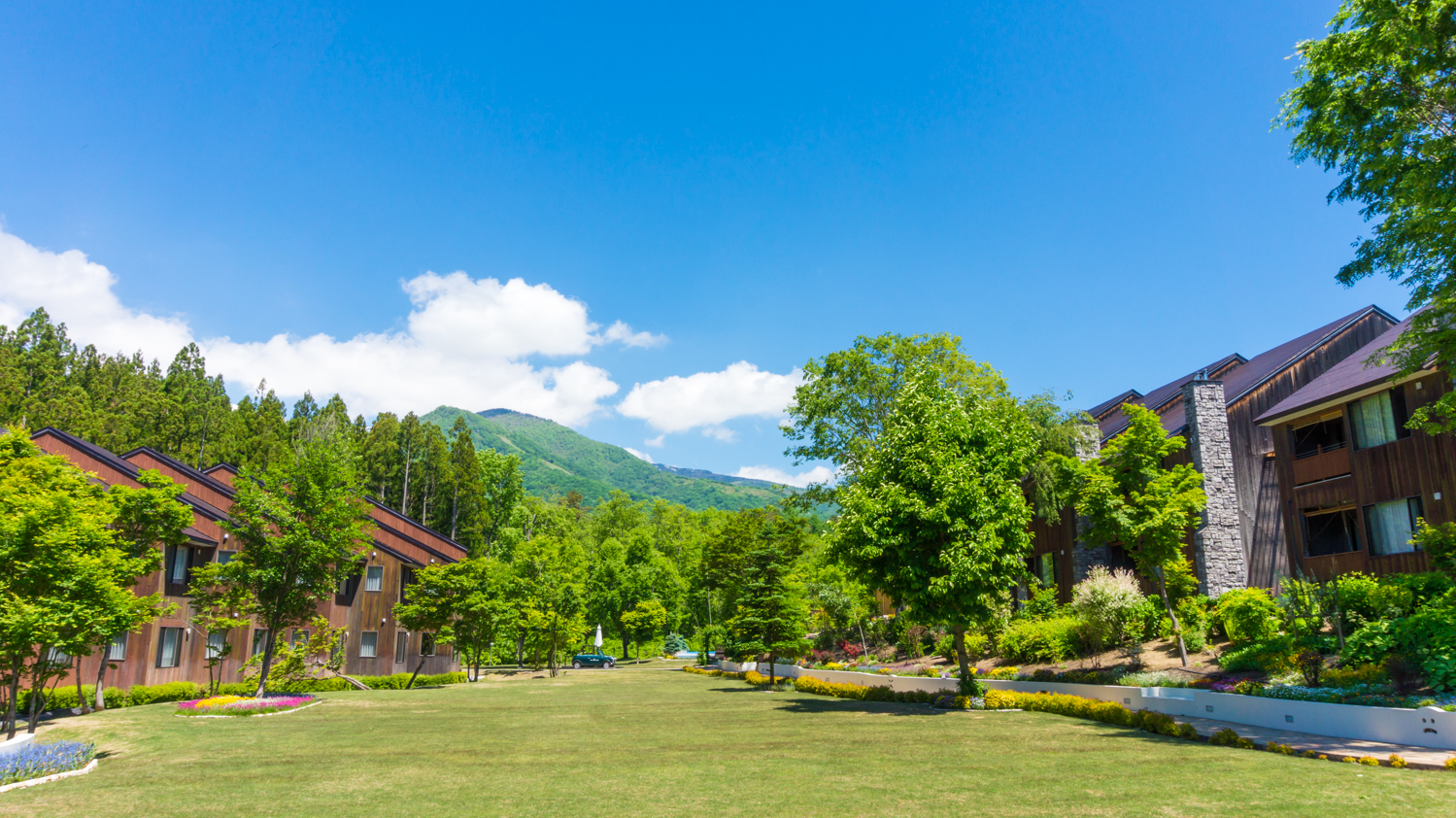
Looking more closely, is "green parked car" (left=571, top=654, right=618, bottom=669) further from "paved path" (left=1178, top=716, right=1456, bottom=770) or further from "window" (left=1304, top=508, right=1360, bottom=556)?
"paved path" (left=1178, top=716, right=1456, bottom=770)

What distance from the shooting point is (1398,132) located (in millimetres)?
15805

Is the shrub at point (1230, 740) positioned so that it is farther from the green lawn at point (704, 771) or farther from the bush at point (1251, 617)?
the bush at point (1251, 617)

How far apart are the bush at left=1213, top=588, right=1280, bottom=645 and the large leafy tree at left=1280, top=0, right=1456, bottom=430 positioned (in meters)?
6.31

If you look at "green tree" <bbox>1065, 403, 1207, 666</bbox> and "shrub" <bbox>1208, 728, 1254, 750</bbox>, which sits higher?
"green tree" <bbox>1065, 403, 1207, 666</bbox>

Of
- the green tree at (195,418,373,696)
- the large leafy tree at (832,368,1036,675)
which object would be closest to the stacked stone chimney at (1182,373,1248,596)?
the large leafy tree at (832,368,1036,675)

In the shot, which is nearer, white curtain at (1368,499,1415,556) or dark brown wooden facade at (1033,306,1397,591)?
white curtain at (1368,499,1415,556)

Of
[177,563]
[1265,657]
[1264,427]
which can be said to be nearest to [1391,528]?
[1264,427]

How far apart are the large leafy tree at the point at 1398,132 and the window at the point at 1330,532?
12.4m

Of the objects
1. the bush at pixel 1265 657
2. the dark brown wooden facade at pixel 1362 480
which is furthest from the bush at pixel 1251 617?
the dark brown wooden facade at pixel 1362 480

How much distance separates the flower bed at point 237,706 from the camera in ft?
79.0

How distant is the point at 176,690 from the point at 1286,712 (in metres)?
35.9

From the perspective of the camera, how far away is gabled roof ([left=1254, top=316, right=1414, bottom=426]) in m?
25.4

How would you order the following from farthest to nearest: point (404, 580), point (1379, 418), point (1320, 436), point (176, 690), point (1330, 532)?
point (404, 580)
point (176, 690)
point (1320, 436)
point (1330, 532)
point (1379, 418)

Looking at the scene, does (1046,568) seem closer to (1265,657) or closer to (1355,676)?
(1265,657)
